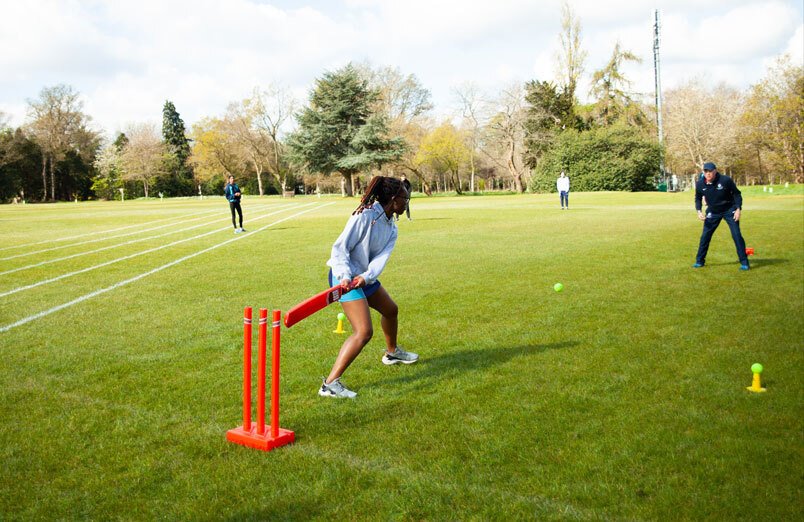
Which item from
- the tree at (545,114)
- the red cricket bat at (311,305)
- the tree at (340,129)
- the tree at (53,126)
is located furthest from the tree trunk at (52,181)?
the red cricket bat at (311,305)

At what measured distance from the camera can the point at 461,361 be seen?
6648mm

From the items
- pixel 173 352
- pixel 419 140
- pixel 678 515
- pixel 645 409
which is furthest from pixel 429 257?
pixel 419 140

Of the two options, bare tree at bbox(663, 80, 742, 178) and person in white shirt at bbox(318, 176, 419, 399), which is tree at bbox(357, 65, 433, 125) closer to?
bare tree at bbox(663, 80, 742, 178)

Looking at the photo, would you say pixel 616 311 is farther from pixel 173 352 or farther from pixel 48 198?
pixel 48 198

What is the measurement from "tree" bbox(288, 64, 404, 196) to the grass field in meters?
53.6

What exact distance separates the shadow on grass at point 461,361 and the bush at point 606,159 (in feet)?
188

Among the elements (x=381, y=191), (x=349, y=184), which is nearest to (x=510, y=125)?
(x=349, y=184)

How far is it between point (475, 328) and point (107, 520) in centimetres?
535

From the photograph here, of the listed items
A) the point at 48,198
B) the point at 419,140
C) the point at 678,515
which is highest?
the point at 419,140

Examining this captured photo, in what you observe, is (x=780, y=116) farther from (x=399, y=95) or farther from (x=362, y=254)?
(x=362, y=254)

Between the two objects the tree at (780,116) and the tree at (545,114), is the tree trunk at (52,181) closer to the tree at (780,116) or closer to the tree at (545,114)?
the tree at (545,114)

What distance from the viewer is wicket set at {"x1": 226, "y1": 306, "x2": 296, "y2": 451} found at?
4.42 meters

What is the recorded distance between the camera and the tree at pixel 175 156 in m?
95.4

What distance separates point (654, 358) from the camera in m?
6.59
